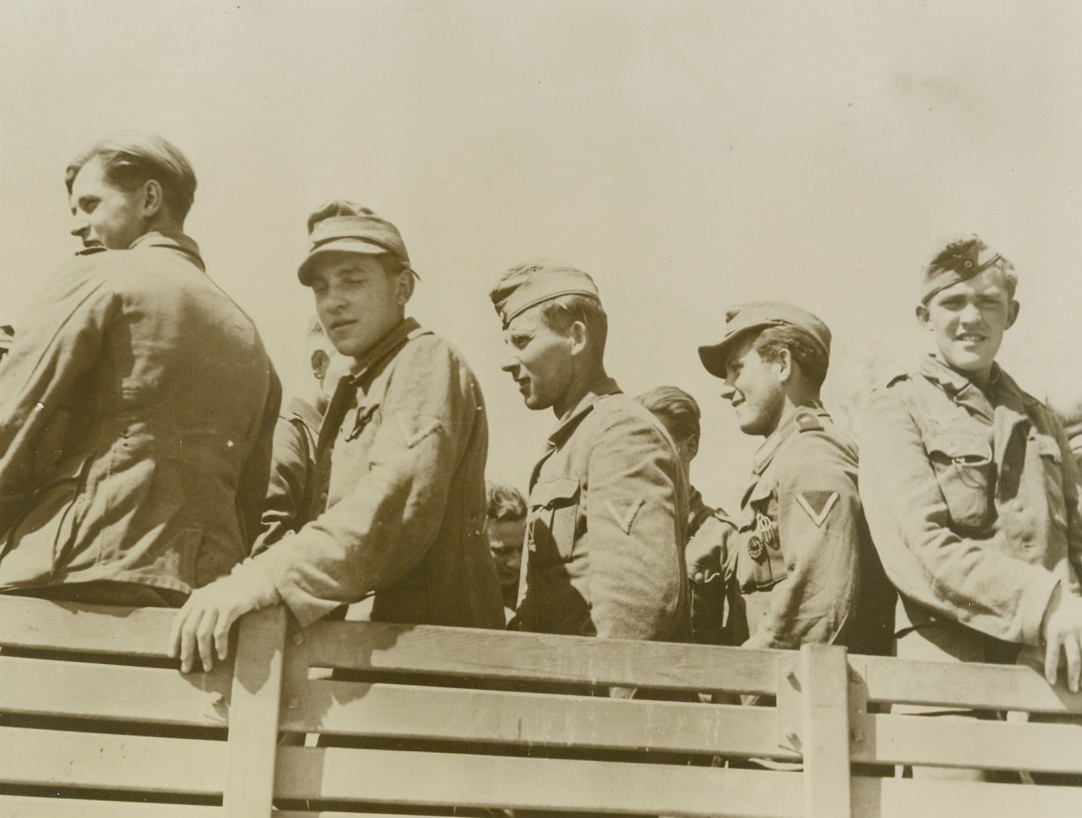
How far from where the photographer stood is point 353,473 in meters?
4.61

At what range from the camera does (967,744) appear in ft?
14.4

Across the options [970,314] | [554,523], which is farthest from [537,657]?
[970,314]

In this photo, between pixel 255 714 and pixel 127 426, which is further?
pixel 127 426

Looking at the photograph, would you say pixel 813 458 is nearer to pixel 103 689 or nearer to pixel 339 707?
pixel 339 707

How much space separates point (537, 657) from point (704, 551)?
113 inches

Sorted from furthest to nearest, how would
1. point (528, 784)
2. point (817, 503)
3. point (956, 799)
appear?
point (817, 503), point (956, 799), point (528, 784)

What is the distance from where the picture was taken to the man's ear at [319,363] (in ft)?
24.8

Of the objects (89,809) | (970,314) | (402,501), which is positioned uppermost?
(970,314)

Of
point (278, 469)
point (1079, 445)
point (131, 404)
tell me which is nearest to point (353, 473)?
point (131, 404)

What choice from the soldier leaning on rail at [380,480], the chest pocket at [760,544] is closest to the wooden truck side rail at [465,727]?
the soldier leaning on rail at [380,480]

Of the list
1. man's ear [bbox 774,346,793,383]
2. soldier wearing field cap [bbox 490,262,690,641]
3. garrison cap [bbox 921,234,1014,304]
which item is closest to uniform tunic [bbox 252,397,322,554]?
soldier wearing field cap [bbox 490,262,690,641]

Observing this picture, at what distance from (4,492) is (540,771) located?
6.10 ft

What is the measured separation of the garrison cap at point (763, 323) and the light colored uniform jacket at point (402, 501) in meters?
1.79

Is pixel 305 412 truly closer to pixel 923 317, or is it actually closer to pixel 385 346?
pixel 385 346
